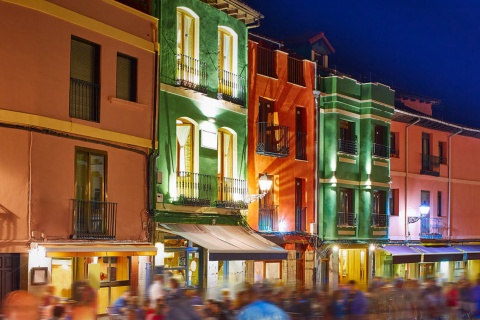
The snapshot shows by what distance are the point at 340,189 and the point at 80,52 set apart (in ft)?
51.9

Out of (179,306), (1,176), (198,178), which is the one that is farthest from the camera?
(198,178)

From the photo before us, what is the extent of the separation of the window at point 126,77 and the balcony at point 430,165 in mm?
21124

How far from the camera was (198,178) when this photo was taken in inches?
1080

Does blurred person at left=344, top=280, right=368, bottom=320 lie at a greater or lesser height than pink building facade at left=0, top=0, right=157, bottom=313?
lesser

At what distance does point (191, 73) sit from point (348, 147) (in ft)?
35.9

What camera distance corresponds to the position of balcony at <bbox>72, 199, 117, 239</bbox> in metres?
22.4

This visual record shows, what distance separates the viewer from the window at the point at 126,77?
2460 centimetres

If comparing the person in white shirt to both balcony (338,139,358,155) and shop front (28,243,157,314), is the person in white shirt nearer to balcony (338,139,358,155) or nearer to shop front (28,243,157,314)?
shop front (28,243,157,314)

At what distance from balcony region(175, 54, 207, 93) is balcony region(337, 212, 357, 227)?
1046cm

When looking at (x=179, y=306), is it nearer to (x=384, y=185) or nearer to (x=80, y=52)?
(x=80, y=52)

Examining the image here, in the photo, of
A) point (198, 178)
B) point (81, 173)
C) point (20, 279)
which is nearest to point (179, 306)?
point (20, 279)

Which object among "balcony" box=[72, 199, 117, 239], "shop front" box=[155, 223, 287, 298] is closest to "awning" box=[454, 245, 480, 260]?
"shop front" box=[155, 223, 287, 298]

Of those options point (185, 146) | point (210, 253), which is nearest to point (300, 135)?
point (185, 146)

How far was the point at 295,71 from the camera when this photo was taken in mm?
34062
